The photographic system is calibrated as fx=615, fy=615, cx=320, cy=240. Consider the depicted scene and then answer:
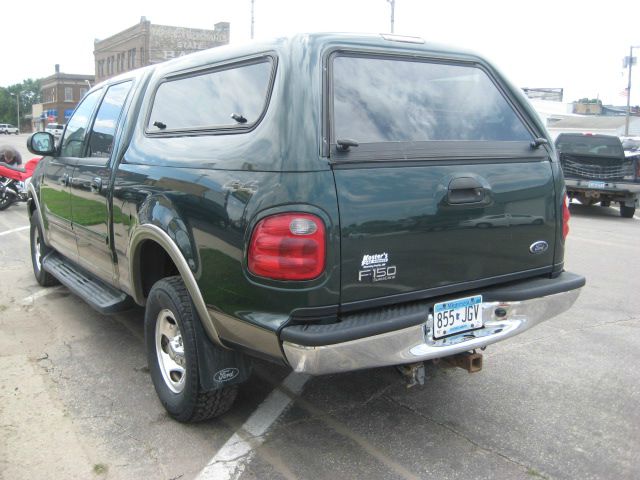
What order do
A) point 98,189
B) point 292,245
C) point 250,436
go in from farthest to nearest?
point 98,189, point 250,436, point 292,245

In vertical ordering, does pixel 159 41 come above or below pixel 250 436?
above

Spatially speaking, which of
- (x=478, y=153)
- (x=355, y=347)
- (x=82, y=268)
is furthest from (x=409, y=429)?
(x=82, y=268)

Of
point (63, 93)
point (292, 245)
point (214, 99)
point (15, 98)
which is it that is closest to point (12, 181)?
point (214, 99)

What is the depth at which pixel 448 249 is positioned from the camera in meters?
3.01

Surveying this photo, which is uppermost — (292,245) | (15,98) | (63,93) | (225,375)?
(15,98)

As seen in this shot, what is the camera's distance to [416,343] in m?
2.86

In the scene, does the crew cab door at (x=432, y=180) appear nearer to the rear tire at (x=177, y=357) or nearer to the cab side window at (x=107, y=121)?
the rear tire at (x=177, y=357)

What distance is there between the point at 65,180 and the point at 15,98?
13304 cm

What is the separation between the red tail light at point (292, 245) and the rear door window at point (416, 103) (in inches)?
17.7

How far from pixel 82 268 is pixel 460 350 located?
10.6 ft

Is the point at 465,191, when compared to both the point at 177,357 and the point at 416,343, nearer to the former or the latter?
the point at 416,343

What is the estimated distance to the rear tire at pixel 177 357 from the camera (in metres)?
3.18

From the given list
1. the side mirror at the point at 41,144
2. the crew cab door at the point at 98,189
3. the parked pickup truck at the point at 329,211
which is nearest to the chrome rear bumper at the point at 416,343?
the parked pickup truck at the point at 329,211

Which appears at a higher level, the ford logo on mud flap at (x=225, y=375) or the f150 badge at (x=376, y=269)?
the f150 badge at (x=376, y=269)
